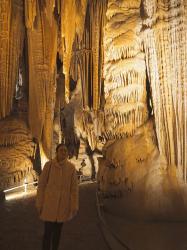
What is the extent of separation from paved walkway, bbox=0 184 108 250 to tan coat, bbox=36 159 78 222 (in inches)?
39.4

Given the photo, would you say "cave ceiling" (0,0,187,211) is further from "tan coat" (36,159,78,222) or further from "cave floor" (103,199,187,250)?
"tan coat" (36,159,78,222)

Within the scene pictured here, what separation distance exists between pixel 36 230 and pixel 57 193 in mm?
1737

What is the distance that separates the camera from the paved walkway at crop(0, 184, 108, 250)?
390cm

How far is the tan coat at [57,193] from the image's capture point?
2922 millimetres

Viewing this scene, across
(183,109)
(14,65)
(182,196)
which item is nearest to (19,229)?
(182,196)

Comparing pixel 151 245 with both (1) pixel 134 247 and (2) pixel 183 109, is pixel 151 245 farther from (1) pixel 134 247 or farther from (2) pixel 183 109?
(2) pixel 183 109

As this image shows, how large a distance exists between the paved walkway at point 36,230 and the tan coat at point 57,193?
1000mm

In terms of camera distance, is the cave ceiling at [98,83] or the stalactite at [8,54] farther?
the stalactite at [8,54]

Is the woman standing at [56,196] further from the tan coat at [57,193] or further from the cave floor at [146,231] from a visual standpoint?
the cave floor at [146,231]

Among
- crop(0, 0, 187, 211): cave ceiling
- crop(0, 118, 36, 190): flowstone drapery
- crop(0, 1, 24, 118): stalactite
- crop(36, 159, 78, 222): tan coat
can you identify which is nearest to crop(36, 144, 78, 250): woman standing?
crop(36, 159, 78, 222): tan coat

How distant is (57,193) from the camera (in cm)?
293

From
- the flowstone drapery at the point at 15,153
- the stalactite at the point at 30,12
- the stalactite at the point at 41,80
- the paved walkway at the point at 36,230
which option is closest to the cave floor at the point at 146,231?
the paved walkway at the point at 36,230

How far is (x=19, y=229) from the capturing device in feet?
14.8

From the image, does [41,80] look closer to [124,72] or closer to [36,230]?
[124,72]
